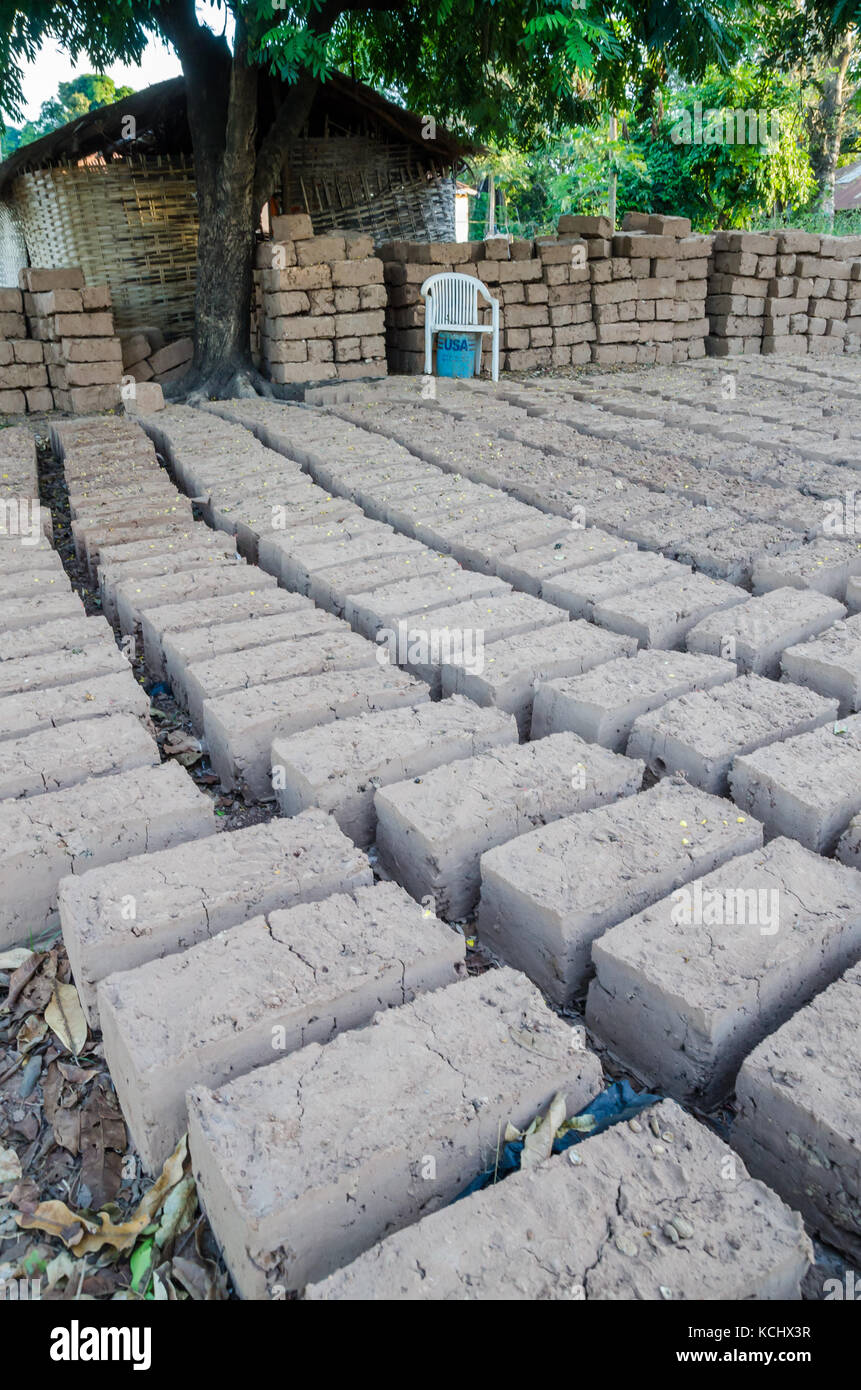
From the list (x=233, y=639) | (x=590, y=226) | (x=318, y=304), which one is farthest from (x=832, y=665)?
(x=590, y=226)

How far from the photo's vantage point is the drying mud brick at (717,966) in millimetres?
1946

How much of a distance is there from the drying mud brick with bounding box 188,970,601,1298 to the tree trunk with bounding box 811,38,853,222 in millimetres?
19742

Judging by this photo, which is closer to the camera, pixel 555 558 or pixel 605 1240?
pixel 605 1240

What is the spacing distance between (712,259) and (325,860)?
36.2 ft

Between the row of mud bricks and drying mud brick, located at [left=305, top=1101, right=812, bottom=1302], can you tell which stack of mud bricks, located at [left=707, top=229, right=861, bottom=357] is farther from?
drying mud brick, located at [left=305, top=1101, right=812, bottom=1302]

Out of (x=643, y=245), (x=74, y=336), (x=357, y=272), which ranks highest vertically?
(x=643, y=245)

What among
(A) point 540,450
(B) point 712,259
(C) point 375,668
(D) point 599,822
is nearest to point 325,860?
(D) point 599,822

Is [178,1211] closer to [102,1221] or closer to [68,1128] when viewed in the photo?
[102,1221]

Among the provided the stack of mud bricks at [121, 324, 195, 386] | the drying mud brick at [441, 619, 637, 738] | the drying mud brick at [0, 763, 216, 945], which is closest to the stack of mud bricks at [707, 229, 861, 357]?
the stack of mud bricks at [121, 324, 195, 386]

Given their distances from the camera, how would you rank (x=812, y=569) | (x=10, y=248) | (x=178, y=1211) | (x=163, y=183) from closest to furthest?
(x=178, y=1211) < (x=812, y=569) < (x=163, y=183) < (x=10, y=248)

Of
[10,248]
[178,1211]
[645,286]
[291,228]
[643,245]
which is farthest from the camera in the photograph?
[10,248]

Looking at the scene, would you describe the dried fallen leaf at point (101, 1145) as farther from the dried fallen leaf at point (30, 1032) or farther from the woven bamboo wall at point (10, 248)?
the woven bamboo wall at point (10, 248)

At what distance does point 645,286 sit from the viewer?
10453 millimetres

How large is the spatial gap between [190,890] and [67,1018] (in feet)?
1.36
